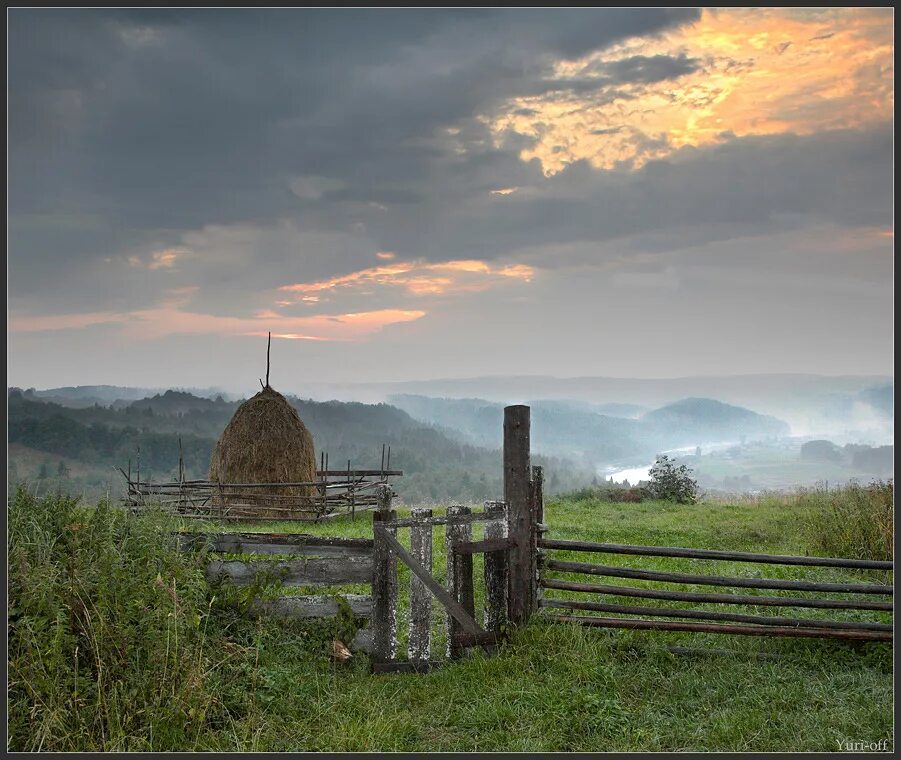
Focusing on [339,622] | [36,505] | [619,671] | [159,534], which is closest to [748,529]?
[619,671]

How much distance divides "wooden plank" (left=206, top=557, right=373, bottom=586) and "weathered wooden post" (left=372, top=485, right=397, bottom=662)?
0.71 ft

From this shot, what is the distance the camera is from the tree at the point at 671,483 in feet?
70.1

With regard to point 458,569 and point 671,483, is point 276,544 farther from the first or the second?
point 671,483

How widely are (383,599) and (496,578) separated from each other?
114 cm

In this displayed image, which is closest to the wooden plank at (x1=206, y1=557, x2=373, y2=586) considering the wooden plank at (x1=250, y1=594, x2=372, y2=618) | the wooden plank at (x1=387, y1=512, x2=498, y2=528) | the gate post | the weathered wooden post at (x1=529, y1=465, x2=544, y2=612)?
the wooden plank at (x1=250, y1=594, x2=372, y2=618)

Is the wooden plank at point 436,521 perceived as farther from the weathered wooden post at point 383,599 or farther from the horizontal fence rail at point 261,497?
the horizontal fence rail at point 261,497

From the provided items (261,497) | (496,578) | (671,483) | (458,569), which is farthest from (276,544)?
(671,483)

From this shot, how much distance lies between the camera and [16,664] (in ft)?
18.1

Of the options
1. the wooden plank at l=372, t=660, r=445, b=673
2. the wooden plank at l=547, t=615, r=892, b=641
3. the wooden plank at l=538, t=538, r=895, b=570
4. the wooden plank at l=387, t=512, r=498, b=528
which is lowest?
the wooden plank at l=372, t=660, r=445, b=673

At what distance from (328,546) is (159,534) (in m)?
1.58

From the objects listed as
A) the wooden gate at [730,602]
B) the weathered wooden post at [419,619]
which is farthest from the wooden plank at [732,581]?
the weathered wooden post at [419,619]

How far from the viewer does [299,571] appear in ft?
25.1

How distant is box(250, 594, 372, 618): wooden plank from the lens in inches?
294

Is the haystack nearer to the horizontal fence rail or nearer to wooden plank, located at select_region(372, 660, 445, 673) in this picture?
the horizontal fence rail
